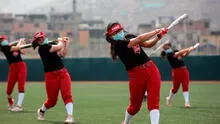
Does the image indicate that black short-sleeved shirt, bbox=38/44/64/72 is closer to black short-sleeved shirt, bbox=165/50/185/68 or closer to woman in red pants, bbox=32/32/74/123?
woman in red pants, bbox=32/32/74/123

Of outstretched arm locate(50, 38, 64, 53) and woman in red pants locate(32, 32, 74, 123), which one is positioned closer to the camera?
outstretched arm locate(50, 38, 64, 53)

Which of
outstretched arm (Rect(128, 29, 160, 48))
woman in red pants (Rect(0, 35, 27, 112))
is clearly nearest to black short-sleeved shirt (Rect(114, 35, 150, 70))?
outstretched arm (Rect(128, 29, 160, 48))

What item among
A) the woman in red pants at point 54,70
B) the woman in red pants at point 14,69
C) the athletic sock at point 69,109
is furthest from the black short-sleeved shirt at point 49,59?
the woman in red pants at point 14,69

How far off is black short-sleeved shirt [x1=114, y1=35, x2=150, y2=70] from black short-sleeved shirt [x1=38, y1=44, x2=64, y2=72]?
281 cm

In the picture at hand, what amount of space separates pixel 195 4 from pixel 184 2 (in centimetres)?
131

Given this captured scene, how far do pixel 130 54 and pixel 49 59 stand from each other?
317cm

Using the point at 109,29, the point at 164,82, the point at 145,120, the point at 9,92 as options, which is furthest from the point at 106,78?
the point at 109,29

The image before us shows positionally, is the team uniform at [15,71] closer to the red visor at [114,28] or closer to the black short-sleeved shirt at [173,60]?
the black short-sleeved shirt at [173,60]

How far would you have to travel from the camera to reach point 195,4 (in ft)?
201

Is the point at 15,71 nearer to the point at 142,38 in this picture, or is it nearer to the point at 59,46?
the point at 59,46

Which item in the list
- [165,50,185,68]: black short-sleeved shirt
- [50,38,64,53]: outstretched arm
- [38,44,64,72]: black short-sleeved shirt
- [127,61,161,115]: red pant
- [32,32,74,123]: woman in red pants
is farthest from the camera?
[165,50,185,68]: black short-sleeved shirt

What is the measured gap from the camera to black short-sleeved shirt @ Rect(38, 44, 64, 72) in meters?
11.9

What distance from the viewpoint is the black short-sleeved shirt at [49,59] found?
1188 centimetres

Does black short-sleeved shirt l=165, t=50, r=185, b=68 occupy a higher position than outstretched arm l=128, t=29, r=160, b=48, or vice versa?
outstretched arm l=128, t=29, r=160, b=48
